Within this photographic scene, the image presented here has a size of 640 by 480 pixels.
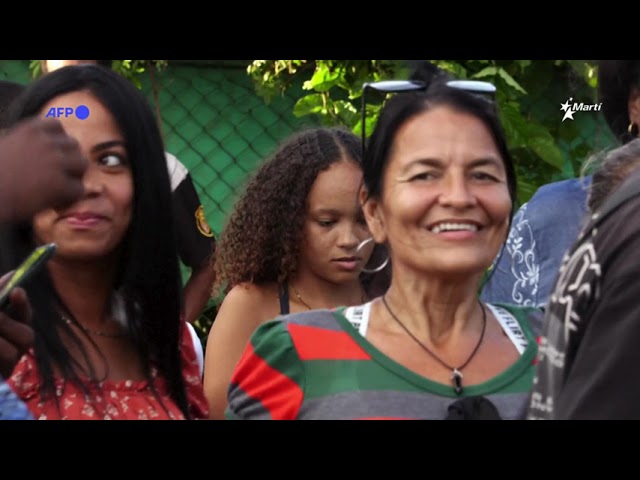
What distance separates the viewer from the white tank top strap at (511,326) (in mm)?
2215

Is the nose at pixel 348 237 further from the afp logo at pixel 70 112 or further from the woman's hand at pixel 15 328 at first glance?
the woman's hand at pixel 15 328

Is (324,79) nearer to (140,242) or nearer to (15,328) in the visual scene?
(140,242)

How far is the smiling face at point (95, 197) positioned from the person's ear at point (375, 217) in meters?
0.43

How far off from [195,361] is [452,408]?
2.11 feet

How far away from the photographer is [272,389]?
209 centimetres

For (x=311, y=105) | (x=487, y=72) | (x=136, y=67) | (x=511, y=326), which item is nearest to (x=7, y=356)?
(x=511, y=326)

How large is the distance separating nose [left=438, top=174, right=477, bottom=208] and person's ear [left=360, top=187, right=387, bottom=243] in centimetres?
16

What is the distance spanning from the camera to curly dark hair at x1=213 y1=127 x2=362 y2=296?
10.4ft

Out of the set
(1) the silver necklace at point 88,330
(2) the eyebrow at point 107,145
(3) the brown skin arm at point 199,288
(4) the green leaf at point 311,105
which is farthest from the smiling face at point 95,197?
(4) the green leaf at point 311,105

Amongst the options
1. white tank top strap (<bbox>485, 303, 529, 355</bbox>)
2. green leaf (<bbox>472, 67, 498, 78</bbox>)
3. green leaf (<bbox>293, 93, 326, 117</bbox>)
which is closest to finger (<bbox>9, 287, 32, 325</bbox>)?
white tank top strap (<bbox>485, 303, 529, 355</bbox>)

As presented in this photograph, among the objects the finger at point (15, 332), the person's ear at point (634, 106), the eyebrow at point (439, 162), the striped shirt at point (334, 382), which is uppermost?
the person's ear at point (634, 106)

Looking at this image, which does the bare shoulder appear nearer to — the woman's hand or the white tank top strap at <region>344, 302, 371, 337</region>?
the white tank top strap at <region>344, 302, 371, 337</region>

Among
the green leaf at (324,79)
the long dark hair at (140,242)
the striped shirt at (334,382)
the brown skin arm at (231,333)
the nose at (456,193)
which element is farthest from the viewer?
the green leaf at (324,79)

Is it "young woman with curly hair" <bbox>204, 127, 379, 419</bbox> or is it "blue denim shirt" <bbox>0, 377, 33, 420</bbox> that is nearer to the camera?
"blue denim shirt" <bbox>0, 377, 33, 420</bbox>
